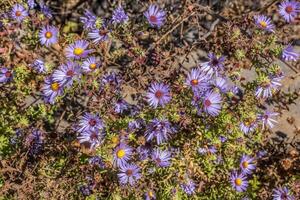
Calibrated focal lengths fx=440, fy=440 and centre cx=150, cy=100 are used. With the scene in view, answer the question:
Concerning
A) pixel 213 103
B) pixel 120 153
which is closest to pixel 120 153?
pixel 120 153

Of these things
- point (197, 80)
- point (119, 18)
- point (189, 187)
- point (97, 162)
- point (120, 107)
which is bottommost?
point (189, 187)

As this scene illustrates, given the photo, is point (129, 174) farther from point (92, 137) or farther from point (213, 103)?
point (213, 103)

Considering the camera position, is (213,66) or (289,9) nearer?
(213,66)

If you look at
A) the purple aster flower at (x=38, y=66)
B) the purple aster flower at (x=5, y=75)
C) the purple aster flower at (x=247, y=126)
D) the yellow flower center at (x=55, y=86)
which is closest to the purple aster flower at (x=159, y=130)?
the purple aster flower at (x=247, y=126)

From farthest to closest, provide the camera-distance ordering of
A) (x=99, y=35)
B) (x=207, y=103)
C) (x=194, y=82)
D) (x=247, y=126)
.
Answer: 1. (x=99, y=35)
2. (x=247, y=126)
3. (x=194, y=82)
4. (x=207, y=103)

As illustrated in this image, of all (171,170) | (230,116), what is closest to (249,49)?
(230,116)

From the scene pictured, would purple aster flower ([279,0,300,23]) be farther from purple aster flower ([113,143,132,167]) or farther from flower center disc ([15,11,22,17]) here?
flower center disc ([15,11,22,17])

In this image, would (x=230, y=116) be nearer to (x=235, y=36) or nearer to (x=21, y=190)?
(x=235, y=36)

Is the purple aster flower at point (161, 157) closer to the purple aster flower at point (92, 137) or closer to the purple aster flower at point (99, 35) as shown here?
the purple aster flower at point (92, 137)
